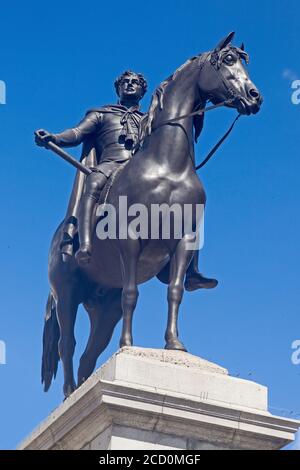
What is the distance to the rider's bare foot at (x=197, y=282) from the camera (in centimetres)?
1755

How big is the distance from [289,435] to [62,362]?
13.1ft

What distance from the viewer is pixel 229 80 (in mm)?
16891

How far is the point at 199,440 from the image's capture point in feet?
48.9

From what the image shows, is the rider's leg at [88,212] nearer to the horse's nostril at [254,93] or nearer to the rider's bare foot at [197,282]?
the rider's bare foot at [197,282]

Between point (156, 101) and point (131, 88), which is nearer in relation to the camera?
point (156, 101)

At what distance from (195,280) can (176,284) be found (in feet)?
4.14

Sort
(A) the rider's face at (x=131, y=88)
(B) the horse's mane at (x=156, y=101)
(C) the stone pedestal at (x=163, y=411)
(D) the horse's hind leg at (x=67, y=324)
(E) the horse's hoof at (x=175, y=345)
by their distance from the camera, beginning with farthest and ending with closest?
(A) the rider's face at (x=131, y=88)
(D) the horse's hind leg at (x=67, y=324)
(B) the horse's mane at (x=156, y=101)
(E) the horse's hoof at (x=175, y=345)
(C) the stone pedestal at (x=163, y=411)

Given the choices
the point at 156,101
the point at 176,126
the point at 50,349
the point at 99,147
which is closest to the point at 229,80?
the point at 176,126

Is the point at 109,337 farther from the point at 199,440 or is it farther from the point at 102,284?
the point at 199,440

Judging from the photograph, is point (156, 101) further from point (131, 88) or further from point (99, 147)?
point (131, 88)

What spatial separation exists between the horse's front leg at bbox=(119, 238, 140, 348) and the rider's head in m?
3.17

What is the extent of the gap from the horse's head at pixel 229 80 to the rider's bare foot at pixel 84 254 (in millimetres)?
2353

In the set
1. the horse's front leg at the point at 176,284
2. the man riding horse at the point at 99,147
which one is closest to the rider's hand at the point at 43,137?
the man riding horse at the point at 99,147

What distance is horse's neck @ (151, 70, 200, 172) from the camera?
16766mm
